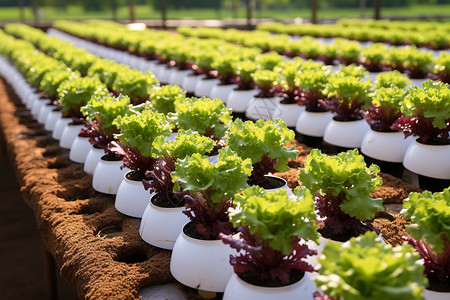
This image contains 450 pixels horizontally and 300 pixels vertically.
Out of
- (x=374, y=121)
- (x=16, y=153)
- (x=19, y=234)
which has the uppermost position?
(x=374, y=121)

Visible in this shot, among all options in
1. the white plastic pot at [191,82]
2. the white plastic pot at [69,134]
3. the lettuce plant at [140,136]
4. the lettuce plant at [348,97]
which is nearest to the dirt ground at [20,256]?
the white plastic pot at [69,134]

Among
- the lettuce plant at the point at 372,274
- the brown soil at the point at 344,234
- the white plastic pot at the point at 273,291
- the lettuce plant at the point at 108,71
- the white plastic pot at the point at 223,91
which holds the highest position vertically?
the lettuce plant at the point at 108,71

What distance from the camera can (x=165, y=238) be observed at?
10.4ft

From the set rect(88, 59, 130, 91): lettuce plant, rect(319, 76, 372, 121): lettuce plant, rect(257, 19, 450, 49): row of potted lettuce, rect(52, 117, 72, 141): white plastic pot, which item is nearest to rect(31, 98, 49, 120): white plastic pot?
rect(88, 59, 130, 91): lettuce plant

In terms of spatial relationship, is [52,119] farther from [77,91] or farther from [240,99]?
[240,99]

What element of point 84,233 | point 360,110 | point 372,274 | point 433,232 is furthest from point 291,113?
point 372,274

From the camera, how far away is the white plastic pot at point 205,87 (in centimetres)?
749

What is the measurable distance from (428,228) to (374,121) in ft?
7.84

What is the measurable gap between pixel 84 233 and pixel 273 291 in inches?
65.7

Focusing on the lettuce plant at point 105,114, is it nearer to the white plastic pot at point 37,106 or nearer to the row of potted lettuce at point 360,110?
the row of potted lettuce at point 360,110

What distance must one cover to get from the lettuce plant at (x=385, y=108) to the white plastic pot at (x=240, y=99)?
221 centimetres

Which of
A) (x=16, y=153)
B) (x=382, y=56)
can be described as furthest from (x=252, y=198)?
(x=382, y=56)

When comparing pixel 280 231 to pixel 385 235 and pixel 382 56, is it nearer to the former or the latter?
pixel 385 235

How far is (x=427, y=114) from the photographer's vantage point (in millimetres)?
3781
